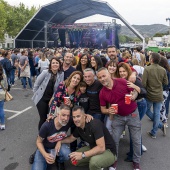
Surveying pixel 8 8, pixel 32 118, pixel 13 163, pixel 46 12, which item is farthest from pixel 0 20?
pixel 13 163

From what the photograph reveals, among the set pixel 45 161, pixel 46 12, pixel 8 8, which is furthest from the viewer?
pixel 8 8

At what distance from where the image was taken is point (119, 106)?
9.85 feet

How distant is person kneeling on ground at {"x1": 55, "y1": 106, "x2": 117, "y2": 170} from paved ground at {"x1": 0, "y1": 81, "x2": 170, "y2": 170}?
53 centimetres

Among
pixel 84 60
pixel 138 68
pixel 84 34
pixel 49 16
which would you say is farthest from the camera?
pixel 84 34

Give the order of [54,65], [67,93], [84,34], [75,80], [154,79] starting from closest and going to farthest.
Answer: [75,80] → [67,93] → [54,65] → [154,79] → [84,34]

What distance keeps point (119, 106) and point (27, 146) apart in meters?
2.13

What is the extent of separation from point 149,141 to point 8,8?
42321 mm

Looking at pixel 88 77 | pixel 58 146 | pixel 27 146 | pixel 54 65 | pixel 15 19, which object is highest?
pixel 15 19

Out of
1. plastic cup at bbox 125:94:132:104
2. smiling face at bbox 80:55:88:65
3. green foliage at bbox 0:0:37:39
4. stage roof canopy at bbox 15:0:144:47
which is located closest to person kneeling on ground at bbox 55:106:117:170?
plastic cup at bbox 125:94:132:104

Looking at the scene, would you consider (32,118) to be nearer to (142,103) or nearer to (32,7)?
(142,103)

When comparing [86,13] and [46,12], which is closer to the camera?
[46,12]

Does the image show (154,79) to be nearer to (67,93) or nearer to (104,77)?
(104,77)

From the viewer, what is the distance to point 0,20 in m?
34.9

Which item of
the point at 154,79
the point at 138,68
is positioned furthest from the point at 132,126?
the point at 138,68
